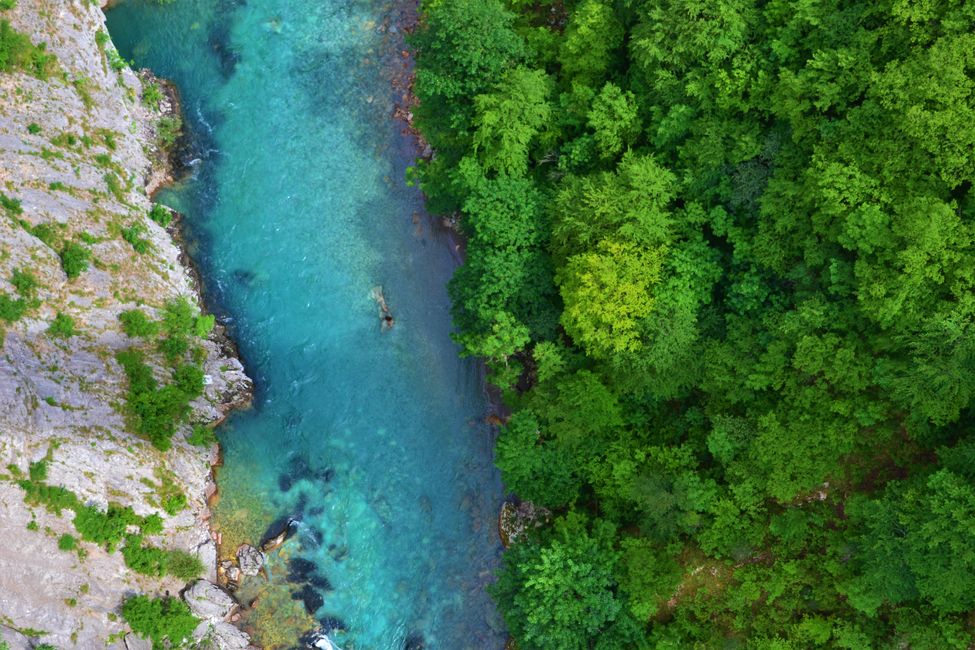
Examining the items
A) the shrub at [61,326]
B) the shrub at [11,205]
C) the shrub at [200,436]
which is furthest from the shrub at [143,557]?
the shrub at [11,205]

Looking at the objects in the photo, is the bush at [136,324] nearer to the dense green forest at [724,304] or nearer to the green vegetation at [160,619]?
the green vegetation at [160,619]

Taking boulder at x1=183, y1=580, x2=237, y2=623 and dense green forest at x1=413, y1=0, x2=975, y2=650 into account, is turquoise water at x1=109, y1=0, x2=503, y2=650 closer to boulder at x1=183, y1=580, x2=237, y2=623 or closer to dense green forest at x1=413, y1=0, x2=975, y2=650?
boulder at x1=183, y1=580, x2=237, y2=623

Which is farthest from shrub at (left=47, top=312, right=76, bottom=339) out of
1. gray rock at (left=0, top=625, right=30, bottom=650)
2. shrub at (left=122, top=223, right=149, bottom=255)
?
gray rock at (left=0, top=625, right=30, bottom=650)

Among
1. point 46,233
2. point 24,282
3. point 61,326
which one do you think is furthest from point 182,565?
point 46,233

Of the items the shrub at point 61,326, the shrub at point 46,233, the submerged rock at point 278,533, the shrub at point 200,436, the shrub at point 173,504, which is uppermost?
the shrub at point 46,233

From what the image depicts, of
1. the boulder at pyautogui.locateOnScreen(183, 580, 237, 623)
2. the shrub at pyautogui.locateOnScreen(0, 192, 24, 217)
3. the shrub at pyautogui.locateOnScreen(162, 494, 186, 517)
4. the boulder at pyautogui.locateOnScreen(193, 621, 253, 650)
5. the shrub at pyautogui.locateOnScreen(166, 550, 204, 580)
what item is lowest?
the boulder at pyautogui.locateOnScreen(193, 621, 253, 650)

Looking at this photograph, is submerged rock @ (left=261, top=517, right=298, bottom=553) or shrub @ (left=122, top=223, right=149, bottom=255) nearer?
shrub @ (left=122, top=223, right=149, bottom=255)
